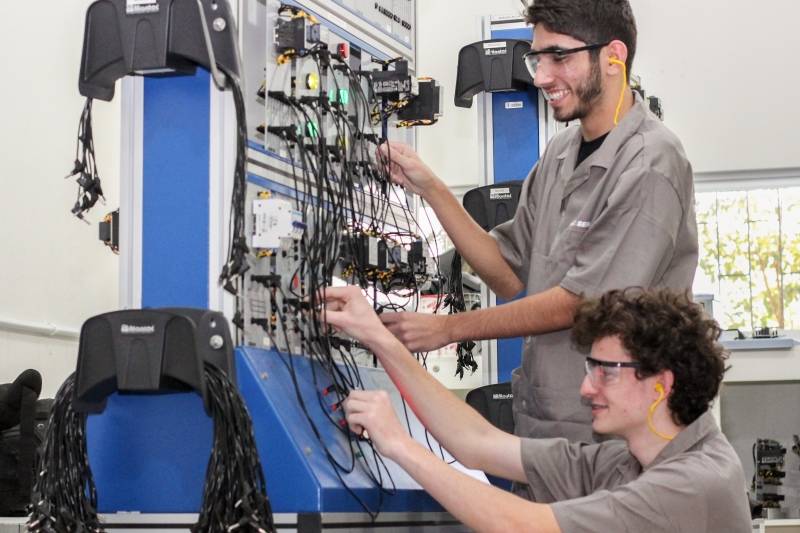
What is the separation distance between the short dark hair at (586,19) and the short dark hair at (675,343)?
2.41 feet

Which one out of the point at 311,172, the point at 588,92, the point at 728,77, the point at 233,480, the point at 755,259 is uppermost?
the point at 728,77

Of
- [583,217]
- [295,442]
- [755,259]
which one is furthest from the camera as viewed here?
[755,259]

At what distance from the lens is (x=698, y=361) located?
180 centimetres

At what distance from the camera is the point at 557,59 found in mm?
2332

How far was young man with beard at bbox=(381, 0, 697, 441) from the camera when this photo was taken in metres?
2.16

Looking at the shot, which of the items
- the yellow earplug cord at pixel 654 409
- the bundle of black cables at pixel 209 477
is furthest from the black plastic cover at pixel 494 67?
the bundle of black cables at pixel 209 477

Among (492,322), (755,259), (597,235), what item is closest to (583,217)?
(597,235)

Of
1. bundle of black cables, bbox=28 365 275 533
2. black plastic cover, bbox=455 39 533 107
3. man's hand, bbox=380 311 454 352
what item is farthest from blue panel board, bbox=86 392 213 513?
black plastic cover, bbox=455 39 533 107

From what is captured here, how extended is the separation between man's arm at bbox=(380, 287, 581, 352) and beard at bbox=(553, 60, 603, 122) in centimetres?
43

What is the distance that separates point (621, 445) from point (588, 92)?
0.82 meters

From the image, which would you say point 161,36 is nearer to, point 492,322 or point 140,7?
point 140,7

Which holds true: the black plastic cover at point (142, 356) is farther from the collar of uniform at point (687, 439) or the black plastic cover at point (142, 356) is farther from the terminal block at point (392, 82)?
the terminal block at point (392, 82)

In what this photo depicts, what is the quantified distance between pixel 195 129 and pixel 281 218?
0.25 meters

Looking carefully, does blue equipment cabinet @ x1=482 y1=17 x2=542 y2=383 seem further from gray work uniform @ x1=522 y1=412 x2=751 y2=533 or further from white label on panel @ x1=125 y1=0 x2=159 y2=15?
white label on panel @ x1=125 y1=0 x2=159 y2=15
